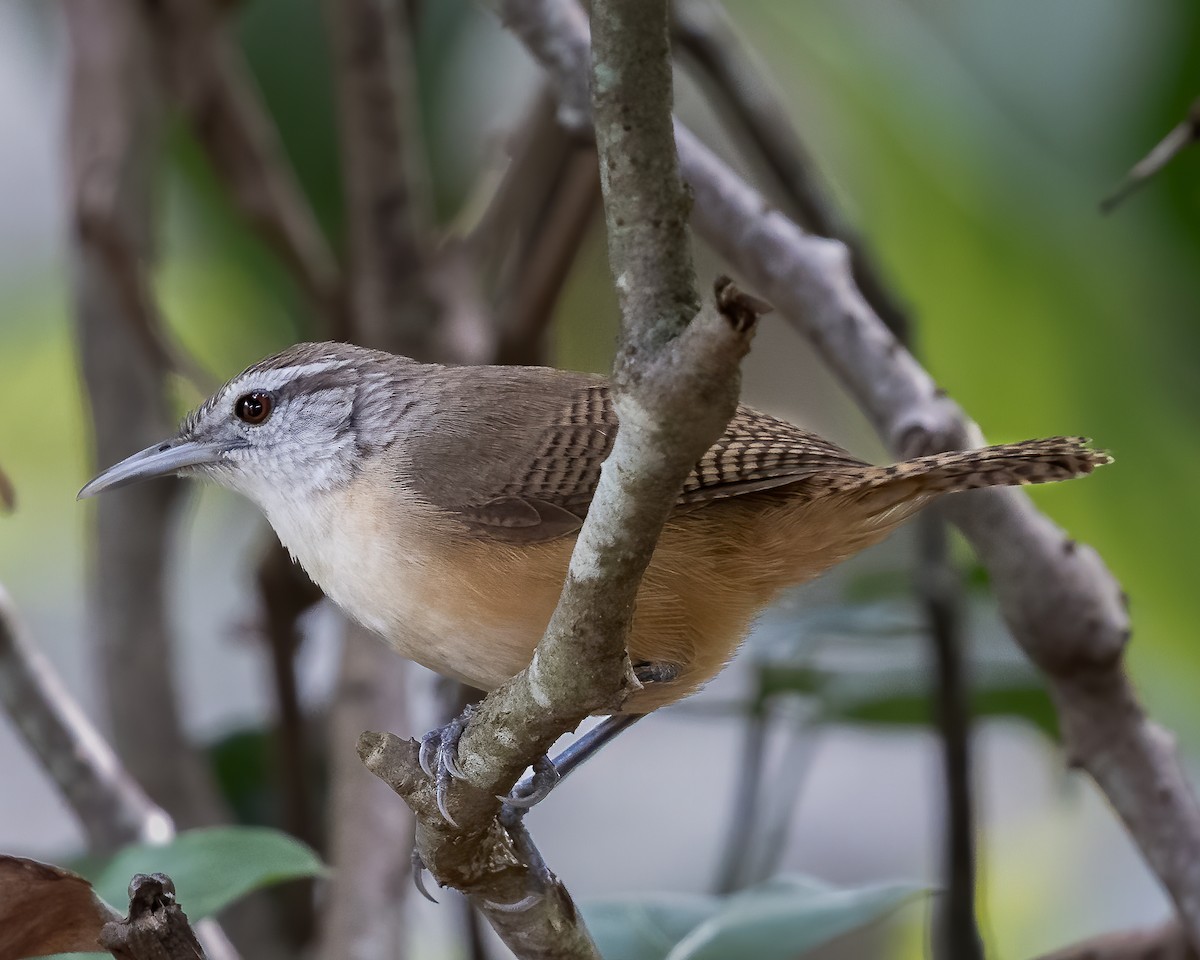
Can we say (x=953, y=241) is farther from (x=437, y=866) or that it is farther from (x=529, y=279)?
(x=437, y=866)

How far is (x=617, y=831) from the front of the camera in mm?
5410

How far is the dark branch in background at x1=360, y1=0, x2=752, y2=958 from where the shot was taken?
38.7 inches

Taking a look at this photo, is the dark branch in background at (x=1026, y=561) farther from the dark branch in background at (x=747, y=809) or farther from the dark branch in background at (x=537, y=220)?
the dark branch in background at (x=747, y=809)

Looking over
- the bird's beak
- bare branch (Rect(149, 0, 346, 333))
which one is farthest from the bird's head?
bare branch (Rect(149, 0, 346, 333))

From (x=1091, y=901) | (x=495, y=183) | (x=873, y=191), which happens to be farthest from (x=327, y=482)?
(x=1091, y=901)

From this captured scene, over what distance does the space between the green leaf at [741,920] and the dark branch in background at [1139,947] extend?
261 millimetres

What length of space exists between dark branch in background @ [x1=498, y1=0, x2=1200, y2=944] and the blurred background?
0.62 m

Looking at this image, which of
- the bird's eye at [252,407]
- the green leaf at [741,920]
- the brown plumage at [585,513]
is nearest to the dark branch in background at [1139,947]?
the green leaf at [741,920]

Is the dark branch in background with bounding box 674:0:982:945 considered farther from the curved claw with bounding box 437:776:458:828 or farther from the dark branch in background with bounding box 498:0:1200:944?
the curved claw with bounding box 437:776:458:828

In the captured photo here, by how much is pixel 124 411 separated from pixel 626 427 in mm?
2097

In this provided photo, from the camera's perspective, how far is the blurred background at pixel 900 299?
3.21 meters

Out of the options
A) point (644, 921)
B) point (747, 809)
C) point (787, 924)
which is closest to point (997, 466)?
point (787, 924)

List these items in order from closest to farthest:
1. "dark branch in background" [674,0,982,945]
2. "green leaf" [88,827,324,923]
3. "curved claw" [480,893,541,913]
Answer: "curved claw" [480,893,541,913], "green leaf" [88,827,324,923], "dark branch in background" [674,0,982,945]

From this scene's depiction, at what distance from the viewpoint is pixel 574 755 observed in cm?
189
